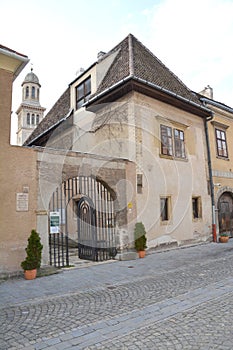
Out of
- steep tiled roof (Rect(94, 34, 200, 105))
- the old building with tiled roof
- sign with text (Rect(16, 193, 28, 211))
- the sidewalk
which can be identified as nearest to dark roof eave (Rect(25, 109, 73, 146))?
the old building with tiled roof

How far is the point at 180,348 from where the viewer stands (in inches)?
129

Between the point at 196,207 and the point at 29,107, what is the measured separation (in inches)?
2035

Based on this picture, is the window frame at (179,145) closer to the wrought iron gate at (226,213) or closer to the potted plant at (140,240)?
the wrought iron gate at (226,213)

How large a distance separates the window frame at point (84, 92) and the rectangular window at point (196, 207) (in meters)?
7.31

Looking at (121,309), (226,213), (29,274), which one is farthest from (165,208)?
(121,309)

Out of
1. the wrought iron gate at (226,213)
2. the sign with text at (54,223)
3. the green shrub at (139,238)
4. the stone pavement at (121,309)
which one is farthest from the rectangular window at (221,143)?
the sign with text at (54,223)

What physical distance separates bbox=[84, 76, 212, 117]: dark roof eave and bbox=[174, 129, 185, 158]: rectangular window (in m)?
1.24

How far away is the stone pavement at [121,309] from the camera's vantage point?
3574 mm

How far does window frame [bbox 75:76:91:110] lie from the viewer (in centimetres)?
1409

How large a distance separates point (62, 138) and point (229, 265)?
11269 mm

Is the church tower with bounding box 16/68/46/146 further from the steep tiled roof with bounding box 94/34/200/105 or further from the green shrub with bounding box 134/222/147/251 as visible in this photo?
the green shrub with bounding box 134/222/147/251

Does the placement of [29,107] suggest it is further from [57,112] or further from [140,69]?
[140,69]

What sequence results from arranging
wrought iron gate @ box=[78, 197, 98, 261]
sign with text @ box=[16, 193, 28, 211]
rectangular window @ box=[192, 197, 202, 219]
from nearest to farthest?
sign with text @ box=[16, 193, 28, 211]
wrought iron gate @ box=[78, 197, 98, 261]
rectangular window @ box=[192, 197, 202, 219]

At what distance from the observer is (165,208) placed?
12.0m
